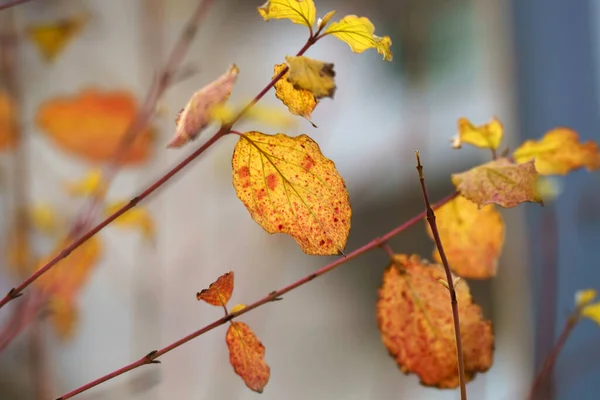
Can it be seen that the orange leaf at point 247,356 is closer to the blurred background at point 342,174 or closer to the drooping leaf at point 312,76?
the drooping leaf at point 312,76

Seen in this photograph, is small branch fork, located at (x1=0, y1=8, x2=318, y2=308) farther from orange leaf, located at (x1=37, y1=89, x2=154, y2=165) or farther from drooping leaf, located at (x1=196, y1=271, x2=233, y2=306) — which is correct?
orange leaf, located at (x1=37, y1=89, x2=154, y2=165)

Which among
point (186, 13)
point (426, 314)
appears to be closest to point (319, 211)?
point (426, 314)

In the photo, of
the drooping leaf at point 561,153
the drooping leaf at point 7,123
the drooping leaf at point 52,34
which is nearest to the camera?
the drooping leaf at point 561,153

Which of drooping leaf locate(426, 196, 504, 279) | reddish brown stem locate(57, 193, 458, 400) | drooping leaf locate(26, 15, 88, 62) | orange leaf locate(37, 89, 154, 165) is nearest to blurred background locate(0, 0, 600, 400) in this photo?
orange leaf locate(37, 89, 154, 165)

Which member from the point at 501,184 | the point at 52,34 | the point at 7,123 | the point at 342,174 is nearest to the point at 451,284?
the point at 501,184

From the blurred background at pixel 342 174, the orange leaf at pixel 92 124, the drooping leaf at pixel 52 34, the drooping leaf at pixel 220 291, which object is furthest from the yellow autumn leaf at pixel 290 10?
the blurred background at pixel 342 174

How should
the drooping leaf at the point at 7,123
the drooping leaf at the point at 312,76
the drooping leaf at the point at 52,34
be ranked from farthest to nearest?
the drooping leaf at the point at 7,123
the drooping leaf at the point at 52,34
the drooping leaf at the point at 312,76
